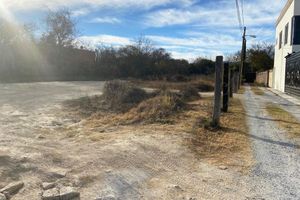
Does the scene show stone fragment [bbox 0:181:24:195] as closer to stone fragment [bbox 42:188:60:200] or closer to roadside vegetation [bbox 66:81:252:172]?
stone fragment [bbox 42:188:60:200]

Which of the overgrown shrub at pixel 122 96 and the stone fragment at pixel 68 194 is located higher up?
the overgrown shrub at pixel 122 96

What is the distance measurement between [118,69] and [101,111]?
34.1 meters

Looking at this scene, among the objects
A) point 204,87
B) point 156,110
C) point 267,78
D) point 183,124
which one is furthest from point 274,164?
point 267,78

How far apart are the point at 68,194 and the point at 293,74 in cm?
2124

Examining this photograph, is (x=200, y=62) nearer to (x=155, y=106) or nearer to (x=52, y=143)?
(x=155, y=106)

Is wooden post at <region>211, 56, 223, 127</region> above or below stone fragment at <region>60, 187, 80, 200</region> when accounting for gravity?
above

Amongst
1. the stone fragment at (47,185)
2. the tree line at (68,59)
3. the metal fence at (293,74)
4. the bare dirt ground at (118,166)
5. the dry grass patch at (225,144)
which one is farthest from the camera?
the tree line at (68,59)

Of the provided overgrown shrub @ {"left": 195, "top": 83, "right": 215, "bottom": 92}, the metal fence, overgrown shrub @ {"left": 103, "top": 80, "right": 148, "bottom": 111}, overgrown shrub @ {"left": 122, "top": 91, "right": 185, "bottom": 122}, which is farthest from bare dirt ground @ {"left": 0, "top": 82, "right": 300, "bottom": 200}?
overgrown shrub @ {"left": 195, "top": 83, "right": 215, "bottom": 92}

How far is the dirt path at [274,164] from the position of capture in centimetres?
455

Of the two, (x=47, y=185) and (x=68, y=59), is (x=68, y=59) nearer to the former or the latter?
(x=68, y=59)

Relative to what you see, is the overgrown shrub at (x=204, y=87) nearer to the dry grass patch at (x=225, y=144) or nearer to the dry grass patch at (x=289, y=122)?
the dry grass patch at (x=289, y=122)

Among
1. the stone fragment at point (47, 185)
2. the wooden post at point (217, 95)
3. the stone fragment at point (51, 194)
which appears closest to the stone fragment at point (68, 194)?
the stone fragment at point (51, 194)

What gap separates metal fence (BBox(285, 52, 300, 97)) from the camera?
20.9 meters

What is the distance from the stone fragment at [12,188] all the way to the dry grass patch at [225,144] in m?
3.05
